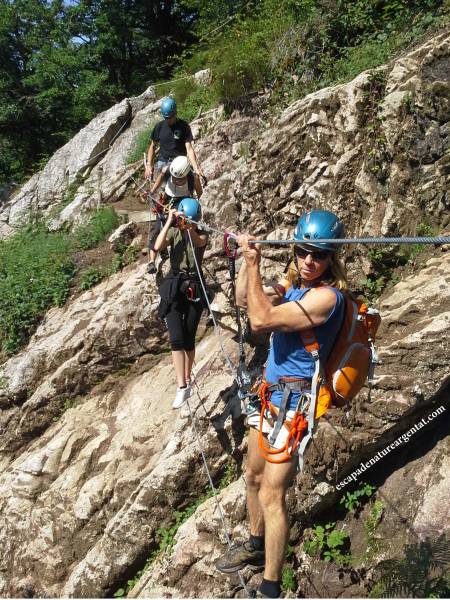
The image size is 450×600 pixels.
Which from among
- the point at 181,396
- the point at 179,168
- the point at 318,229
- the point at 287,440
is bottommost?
the point at 181,396

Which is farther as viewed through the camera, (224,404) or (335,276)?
(224,404)

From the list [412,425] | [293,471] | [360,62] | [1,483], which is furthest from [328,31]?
[1,483]

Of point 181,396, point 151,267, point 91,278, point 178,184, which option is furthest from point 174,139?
point 181,396

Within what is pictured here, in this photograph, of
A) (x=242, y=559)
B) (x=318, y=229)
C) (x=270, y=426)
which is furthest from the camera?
(x=242, y=559)

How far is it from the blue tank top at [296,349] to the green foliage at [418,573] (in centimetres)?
191

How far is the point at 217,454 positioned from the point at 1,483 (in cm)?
394

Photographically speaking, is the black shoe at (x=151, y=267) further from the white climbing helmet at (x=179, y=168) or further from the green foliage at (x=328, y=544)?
the green foliage at (x=328, y=544)

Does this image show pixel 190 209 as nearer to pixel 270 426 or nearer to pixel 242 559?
pixel 270 426

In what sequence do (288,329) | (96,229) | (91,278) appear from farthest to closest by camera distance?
(96,229), (91,278), (288,329)

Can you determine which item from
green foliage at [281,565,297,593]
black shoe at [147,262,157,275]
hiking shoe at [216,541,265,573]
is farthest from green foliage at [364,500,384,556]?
black shoe at [147,262,157,275]

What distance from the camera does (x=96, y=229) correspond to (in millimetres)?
11836

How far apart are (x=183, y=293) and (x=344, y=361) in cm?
310

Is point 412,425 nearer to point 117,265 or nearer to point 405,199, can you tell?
point 405,199

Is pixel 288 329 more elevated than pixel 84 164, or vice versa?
pixel 84 164
